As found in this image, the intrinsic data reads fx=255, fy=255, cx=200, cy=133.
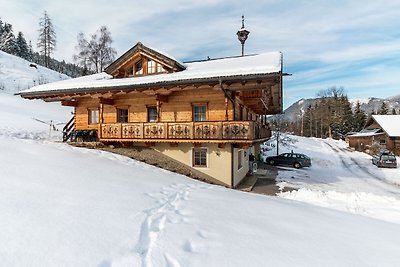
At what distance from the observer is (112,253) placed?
11.7 ft

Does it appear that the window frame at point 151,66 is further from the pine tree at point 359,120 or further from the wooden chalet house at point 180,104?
the pine tree at point 359,120

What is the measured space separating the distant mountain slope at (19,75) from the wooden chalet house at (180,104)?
2792cm

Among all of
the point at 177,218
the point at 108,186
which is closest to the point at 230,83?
the point at 108,186

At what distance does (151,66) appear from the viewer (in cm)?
1791

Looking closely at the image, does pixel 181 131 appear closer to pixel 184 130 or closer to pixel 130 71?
pixel 184 130

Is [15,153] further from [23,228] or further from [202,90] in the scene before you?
[202,90]

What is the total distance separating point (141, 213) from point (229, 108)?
1047 cm

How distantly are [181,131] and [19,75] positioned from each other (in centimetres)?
4356

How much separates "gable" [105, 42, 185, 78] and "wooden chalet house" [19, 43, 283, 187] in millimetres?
64

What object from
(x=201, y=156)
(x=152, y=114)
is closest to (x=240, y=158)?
(x=201, y=156)

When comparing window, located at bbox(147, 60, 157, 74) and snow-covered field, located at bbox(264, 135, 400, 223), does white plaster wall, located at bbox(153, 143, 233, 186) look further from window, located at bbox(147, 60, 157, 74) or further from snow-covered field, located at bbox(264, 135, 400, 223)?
window, located at bbox(147, 60, 157, 74)

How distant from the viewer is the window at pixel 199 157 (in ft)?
51.2

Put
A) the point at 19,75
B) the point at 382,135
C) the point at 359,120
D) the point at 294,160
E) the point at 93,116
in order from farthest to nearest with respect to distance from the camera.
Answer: the point at 359,120
the point at 19,75
the point at 382,135
the point at 294,160
the point at 93,116

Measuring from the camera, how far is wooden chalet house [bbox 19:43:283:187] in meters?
13.8
